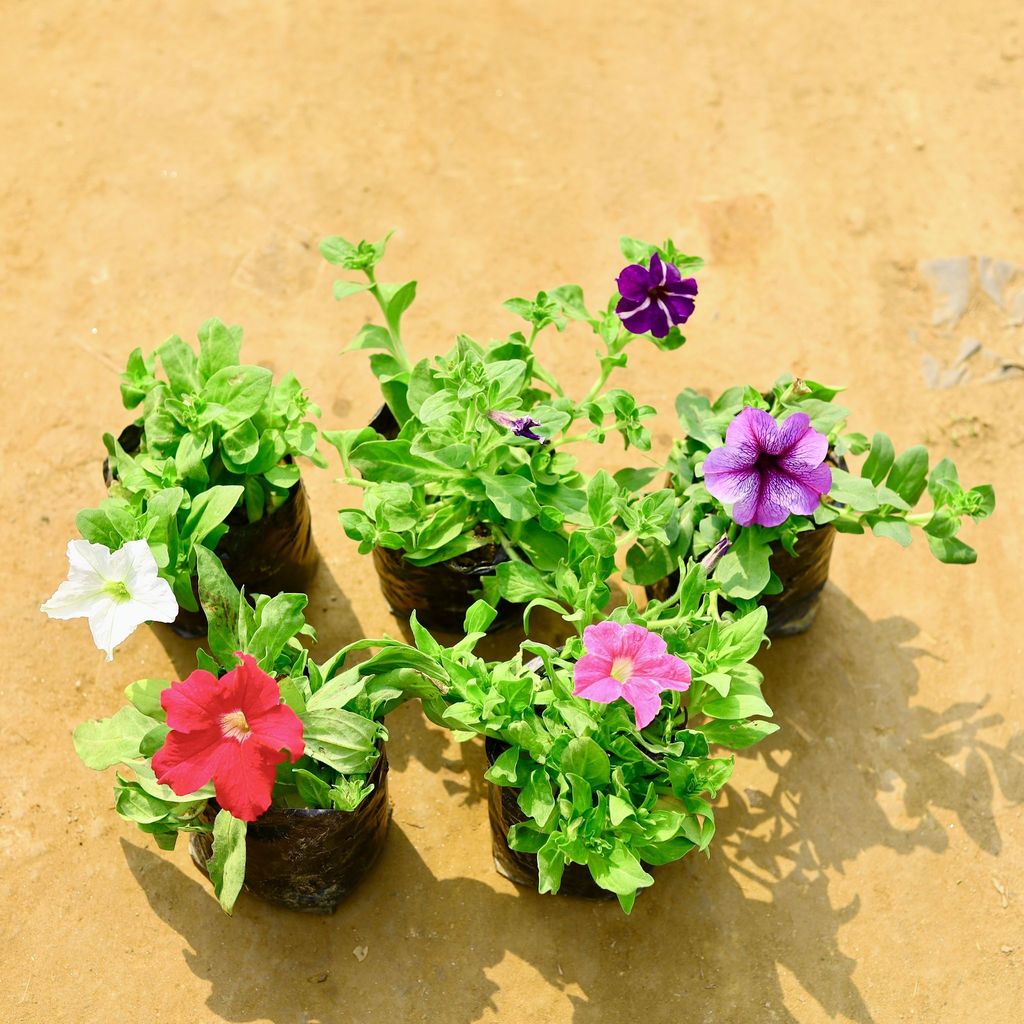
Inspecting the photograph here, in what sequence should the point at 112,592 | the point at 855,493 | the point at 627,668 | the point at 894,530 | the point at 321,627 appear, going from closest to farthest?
the point at 627,668 → the point at 112,592 → the point at 855,493 → the point at 894,530 → the point at 321,627

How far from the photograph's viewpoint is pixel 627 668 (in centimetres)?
280

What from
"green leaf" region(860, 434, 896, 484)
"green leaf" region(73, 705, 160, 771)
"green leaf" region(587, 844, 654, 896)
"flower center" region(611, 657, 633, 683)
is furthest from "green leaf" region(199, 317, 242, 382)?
"green leaf" region(860, 434, 896, 484)

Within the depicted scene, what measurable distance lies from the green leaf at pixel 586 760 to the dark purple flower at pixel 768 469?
27.4 inches

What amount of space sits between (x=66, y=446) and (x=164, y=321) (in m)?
0.66

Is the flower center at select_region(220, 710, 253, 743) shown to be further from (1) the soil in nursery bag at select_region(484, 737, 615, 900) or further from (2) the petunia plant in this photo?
(1) the soil in nursery bag at select_region(484, 737, 615, 900)

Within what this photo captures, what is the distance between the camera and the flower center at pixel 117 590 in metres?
2.90

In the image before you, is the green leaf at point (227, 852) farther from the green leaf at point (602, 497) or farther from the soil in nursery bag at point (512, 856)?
the green leaf at point (602, 497)

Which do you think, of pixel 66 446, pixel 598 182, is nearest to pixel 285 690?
pixel 66 446

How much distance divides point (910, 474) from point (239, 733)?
1979mm

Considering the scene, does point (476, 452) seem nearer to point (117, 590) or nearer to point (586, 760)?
point (586, 760)

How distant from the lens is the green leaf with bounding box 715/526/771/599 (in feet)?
10.6

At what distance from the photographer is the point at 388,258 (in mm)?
4840

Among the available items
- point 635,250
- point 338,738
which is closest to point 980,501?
point 635,250

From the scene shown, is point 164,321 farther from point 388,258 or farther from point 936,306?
point 936,306
